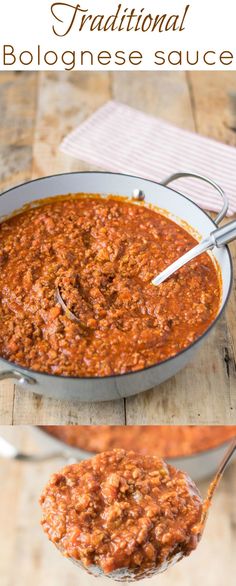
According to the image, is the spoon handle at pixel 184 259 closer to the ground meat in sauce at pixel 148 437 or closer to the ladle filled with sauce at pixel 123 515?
the ground meat in sauce at pixel 148 437

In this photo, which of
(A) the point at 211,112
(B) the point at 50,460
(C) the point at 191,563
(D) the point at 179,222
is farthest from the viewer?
(A) the point at 211,112

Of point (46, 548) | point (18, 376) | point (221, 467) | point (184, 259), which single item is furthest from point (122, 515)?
point (184, 259)

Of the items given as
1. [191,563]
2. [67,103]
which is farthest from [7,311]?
[67,103]

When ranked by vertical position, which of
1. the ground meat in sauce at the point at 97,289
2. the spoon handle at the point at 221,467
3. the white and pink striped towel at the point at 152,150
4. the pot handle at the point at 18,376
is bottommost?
the spoon handle at the point at 221,467

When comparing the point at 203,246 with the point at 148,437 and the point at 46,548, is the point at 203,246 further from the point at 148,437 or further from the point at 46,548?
the point at 46,548

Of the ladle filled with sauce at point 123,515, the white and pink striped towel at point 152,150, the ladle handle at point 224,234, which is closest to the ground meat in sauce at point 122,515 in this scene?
the ladle filled with sauce at point 123,515
